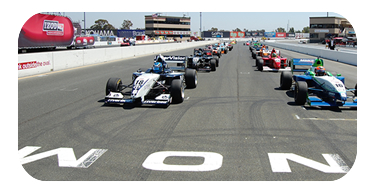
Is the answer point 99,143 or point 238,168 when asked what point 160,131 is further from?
point 238,168

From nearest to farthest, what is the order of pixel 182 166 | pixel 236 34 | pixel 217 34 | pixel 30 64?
pixel 182 166, pixel 30 64, pixel 217 34, pixel 236 34

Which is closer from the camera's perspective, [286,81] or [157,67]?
[157,67]

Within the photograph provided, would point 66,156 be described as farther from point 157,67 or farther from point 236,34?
point 236,34

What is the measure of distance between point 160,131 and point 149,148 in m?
1.09

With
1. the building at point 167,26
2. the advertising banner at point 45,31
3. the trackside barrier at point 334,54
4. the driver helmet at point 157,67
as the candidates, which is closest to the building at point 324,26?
the building at point 167,26

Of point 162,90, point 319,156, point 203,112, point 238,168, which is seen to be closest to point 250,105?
point 203,112

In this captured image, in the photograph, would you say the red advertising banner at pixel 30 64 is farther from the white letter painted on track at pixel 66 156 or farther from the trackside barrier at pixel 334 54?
the trackside barrier at pixel 334 54

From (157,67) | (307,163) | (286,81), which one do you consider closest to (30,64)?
(157,67)

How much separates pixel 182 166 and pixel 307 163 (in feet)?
6.67

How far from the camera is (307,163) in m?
5.15

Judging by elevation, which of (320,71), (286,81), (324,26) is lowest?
(286,81)

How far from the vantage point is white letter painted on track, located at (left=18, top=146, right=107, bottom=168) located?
515 cm

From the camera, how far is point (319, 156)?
5.45 meters

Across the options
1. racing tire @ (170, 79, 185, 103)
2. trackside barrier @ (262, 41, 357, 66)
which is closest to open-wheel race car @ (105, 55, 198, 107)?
racing tire @ (170, 79, 185, 103)
